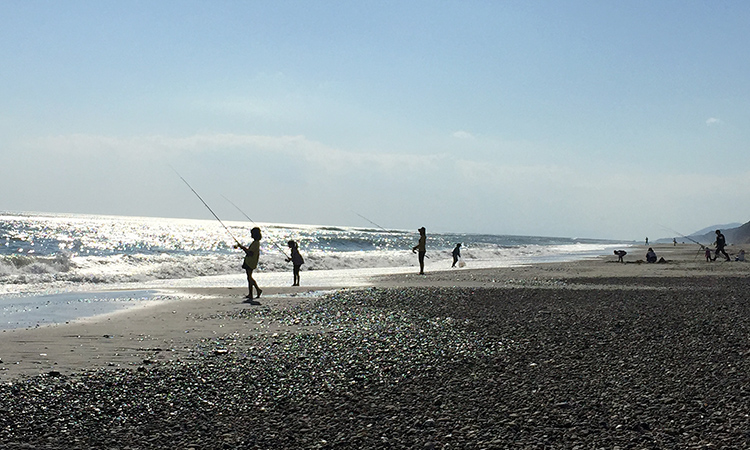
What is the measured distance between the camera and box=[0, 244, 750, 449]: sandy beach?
4.68 m

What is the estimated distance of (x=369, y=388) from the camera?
6.03 meters

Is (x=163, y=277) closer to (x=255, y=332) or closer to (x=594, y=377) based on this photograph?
(x=255, y=332)

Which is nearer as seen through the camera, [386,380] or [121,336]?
[386,380]

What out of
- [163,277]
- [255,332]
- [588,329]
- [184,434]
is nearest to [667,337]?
[588,329]

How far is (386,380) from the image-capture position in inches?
250

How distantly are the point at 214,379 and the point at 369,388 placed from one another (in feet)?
5.91

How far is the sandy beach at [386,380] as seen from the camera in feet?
15.4

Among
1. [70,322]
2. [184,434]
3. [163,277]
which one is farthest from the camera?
[163,277]

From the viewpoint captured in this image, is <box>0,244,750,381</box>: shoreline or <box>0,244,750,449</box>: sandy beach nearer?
<box>0,244,750,449</box>: sandy beach

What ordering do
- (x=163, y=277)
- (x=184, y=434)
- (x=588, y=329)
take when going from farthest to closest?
(x=163, y=277)
(x=588, y=329)
(x=184, y=434)

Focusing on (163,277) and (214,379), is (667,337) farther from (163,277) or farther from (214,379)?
(163,277)

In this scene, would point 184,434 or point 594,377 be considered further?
point 594,377

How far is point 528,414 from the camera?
5113 millimetres

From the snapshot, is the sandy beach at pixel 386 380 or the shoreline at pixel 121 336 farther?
the shoreline at pixel 121 336
